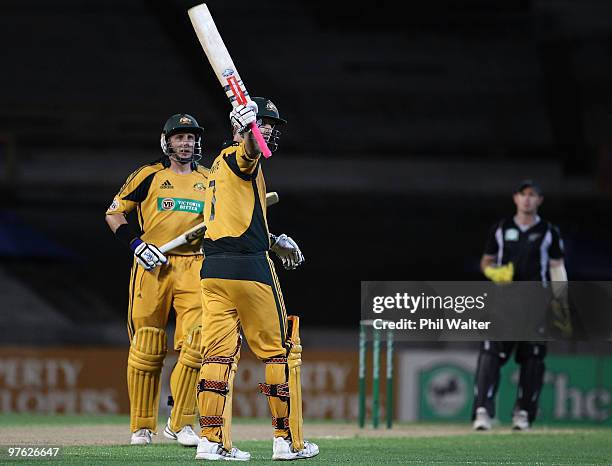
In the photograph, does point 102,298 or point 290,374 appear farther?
point 102,298

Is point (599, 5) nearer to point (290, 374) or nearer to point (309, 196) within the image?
point (309, 196)

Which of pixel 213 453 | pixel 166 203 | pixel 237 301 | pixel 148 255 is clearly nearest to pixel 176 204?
pixel 166 203

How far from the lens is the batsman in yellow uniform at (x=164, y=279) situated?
779cm

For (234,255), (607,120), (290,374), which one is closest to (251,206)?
(234,255)

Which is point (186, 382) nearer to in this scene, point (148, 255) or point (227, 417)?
point (148, 255)

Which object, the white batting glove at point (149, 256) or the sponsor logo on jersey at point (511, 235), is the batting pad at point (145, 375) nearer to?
the white batting glove at point (149, 256)

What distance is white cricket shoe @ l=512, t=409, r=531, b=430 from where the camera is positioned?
9.77 meters

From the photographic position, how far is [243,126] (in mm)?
6383

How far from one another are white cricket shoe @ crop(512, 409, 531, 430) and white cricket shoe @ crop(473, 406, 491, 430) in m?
0.19

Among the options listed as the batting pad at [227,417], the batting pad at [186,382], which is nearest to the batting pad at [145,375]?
the batting pad at [186,382]

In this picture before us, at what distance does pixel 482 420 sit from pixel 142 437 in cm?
291

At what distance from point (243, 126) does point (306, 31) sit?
12.9m

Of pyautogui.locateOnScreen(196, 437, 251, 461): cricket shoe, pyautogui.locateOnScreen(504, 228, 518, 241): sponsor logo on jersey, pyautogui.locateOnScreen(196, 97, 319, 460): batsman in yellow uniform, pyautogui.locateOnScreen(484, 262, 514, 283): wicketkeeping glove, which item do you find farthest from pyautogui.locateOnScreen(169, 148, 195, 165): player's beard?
pyautogui.locateOnScreen(504, 228, 518, 241): sponsor logo on jersey

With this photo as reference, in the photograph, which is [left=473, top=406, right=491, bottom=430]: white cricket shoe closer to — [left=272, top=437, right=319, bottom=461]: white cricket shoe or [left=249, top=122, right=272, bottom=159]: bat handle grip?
[left=272, top=437, right=319, bottom=461]: white cricket shoe
